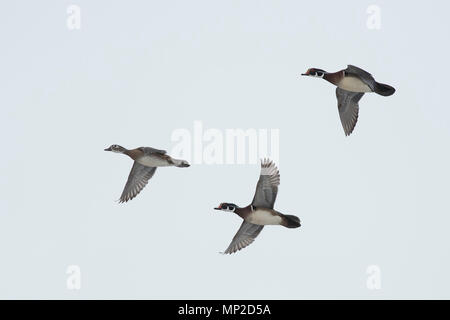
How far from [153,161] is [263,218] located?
2945mm

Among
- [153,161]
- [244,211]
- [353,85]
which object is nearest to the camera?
[244,211]

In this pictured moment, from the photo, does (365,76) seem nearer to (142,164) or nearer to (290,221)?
(290,221)

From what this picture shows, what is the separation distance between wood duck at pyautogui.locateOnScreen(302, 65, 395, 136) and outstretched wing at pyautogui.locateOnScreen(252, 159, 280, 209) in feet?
7.04

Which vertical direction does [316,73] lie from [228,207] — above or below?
above

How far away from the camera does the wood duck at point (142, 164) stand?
23.3 m

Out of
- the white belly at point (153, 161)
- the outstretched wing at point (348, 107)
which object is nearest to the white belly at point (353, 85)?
the outstretched wing at point (348, 107)

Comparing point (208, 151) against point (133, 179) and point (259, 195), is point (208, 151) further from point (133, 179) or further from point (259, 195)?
point (259, 195)

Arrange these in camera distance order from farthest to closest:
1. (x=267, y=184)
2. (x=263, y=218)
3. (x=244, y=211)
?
1. (x=244, y=211)
2. (x=263, y=218)
3. (x=267, y=184)

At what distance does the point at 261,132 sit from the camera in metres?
26.3

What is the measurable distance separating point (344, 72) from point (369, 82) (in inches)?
24.5

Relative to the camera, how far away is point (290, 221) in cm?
2166

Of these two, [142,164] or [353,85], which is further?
[142,164]

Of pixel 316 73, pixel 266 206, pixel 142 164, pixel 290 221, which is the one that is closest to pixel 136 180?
pixel 142 164

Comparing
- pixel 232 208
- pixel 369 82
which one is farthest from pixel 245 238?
pixel 369 82
